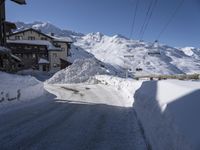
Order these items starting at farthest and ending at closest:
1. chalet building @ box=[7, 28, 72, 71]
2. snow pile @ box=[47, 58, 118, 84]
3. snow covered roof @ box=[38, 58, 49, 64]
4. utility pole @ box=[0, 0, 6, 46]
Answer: snow covered roof @ box=[38, 58, 49, 64], chalet building @ box=[7, 28, 72, 71], snow pile @ box=[47, 58, 118, 84], utility pole @ box=[0, 0, 6, 46]

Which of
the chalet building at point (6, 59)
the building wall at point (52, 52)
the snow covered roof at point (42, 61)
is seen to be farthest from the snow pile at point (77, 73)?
the building wall at point (52, 52)

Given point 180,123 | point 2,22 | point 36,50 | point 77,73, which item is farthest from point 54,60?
point 180,123

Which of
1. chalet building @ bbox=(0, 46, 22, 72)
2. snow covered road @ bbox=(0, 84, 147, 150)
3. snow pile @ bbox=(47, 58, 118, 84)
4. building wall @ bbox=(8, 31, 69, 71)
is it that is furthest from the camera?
building wall @ bbox=(8, 31, 69, 71)

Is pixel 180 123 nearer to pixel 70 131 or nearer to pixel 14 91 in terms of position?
pixel 70 131

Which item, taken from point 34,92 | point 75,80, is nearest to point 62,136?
point 34,92

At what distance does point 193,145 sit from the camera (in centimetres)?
340

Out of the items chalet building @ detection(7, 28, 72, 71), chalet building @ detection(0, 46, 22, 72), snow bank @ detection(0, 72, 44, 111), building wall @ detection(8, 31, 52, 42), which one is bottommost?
snow bank @ detection(0, 72, 44, 111)

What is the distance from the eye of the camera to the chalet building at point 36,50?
63469mm

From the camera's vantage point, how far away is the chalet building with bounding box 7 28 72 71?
63.5 metres

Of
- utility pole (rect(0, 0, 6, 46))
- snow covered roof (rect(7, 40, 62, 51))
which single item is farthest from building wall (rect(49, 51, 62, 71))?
utility pole (rect(0, 0, 6, 46))

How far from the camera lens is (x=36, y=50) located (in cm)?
6531

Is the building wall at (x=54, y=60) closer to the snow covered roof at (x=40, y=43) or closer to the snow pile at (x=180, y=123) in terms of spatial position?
the snow covered roof at (x=40, y=43)

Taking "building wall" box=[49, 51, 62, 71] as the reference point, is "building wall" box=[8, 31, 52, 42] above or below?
above

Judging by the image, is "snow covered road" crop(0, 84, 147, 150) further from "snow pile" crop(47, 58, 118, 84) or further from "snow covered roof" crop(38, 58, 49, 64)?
"snow covered roof" crop(38, 58, 49, 64)
